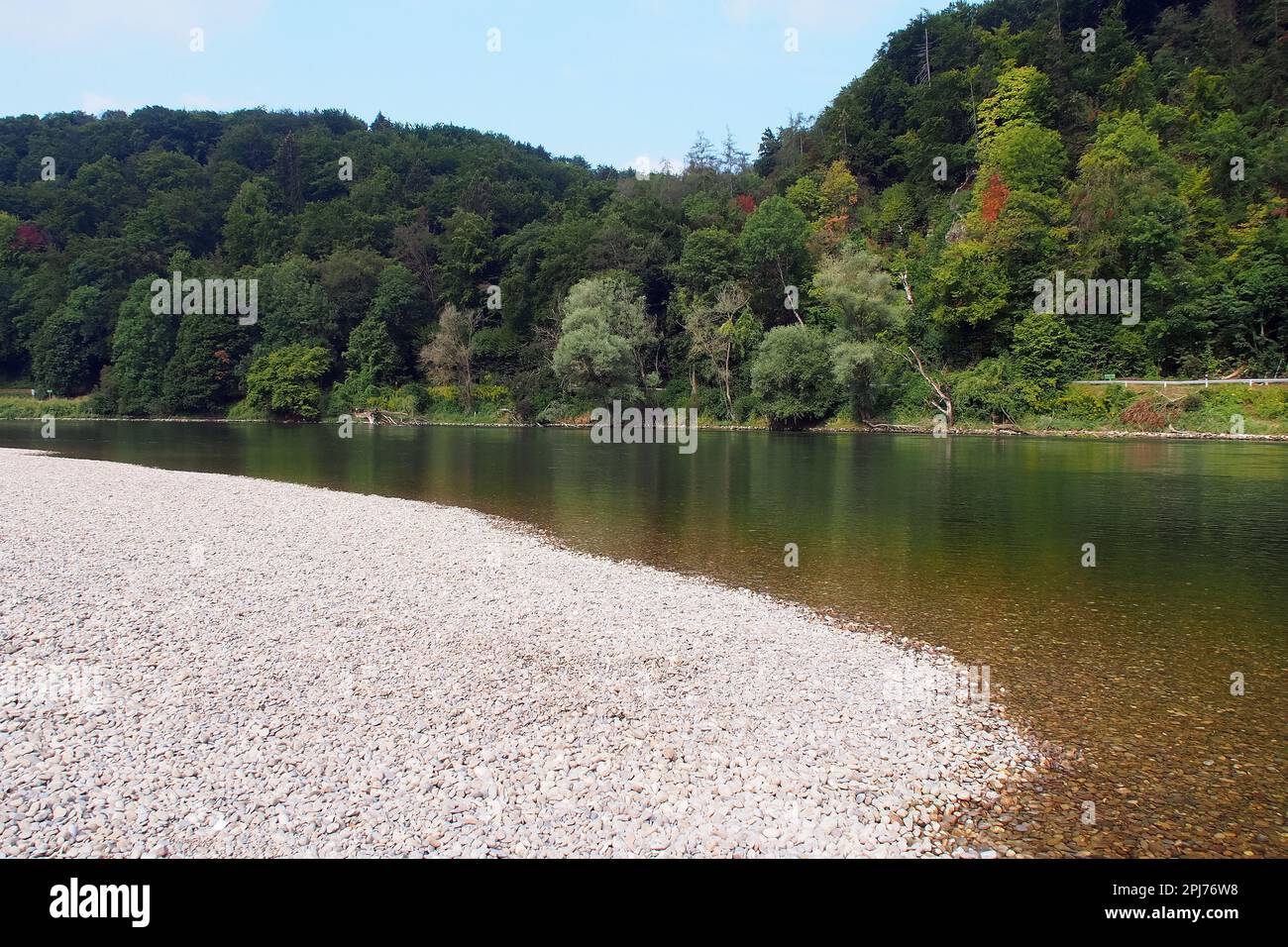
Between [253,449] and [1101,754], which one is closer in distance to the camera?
[1101,754]

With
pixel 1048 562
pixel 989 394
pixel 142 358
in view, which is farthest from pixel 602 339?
pixel 142 358

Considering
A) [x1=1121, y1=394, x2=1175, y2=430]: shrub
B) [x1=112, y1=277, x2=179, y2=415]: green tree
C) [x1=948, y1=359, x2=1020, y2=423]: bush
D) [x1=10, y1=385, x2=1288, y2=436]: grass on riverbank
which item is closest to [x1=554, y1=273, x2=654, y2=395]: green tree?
[x1=10, y1=385, x2=1288, y2=436]: grass on riverbank

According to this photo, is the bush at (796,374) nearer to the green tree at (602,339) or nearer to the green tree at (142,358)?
the green tree at (602,339)

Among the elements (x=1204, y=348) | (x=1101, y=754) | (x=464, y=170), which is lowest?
(x=1101, y=754)

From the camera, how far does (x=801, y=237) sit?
6731 centimetres

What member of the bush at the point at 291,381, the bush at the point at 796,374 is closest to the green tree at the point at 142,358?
the bush at the point at 291,381

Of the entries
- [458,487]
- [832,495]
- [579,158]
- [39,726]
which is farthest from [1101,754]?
[579,158]

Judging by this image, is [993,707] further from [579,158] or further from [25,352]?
[579,158]

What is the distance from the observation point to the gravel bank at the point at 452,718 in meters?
5.71

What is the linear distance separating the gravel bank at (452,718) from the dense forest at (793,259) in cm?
4758

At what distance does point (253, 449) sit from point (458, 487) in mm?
22814

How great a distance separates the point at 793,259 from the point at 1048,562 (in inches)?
2219
